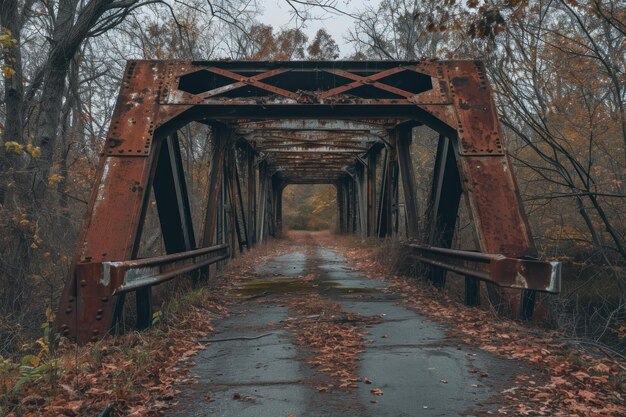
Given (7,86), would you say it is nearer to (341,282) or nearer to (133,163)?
(133,163)

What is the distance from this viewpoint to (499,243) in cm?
660

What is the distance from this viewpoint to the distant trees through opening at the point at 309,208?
57.7 m

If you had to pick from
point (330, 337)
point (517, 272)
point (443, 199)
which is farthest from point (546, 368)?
point (443, 199)

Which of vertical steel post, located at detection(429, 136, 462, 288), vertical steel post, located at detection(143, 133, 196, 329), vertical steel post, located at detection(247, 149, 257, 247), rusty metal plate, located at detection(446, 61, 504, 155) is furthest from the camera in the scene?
vertical steel post, located at detection(247, 149, 257, 247)

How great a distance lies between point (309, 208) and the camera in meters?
64.5

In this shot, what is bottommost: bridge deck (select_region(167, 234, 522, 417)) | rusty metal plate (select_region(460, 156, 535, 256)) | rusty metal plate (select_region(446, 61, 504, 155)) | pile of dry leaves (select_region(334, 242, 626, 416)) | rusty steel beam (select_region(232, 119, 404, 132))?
bridge deck (select_region(167, 234, 522, 417))

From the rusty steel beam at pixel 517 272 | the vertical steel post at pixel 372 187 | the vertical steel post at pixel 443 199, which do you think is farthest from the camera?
the vertical steel post at pixel 372 187

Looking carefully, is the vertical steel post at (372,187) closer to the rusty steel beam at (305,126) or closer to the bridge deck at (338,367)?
the rusty steel beam at (305,126)

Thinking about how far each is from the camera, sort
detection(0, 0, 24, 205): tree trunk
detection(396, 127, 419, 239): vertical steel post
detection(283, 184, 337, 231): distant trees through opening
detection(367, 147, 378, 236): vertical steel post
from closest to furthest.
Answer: detection(0, 0, 24, 205): tree trunk, detection(396, 127, 419, 239): vertical steel post, detection(367, 147, 378, 236): vertical steel post, detection(283, 184, 337, 231): distant trees through opening

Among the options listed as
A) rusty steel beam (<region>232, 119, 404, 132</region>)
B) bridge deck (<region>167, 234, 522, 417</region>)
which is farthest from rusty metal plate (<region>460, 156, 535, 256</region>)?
rusty steel beam (<region>232, 119, 404, 132</region>)

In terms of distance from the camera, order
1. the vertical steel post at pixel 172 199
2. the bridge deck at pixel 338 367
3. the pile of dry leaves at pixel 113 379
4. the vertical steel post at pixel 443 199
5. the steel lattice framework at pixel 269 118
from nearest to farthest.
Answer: the pile of dry leaves at pixel 113 379 → the bridge deck at pixel 338 367 → the steel lattice framework at pixel 269 118 → the vertical steel post at pixel 172 199 → the vertical steel post at pixel 443 199

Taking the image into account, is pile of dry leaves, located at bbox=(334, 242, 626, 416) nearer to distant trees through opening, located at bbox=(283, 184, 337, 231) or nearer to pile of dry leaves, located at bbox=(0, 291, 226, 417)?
pile of dry leaves, located at bbox=(0, 291, 226, 417)

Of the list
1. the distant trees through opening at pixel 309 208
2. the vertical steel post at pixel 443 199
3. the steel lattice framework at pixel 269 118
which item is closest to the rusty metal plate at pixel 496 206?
the steel lattice framework at pixel 269 118

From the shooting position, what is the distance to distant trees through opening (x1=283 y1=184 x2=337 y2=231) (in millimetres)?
57719
